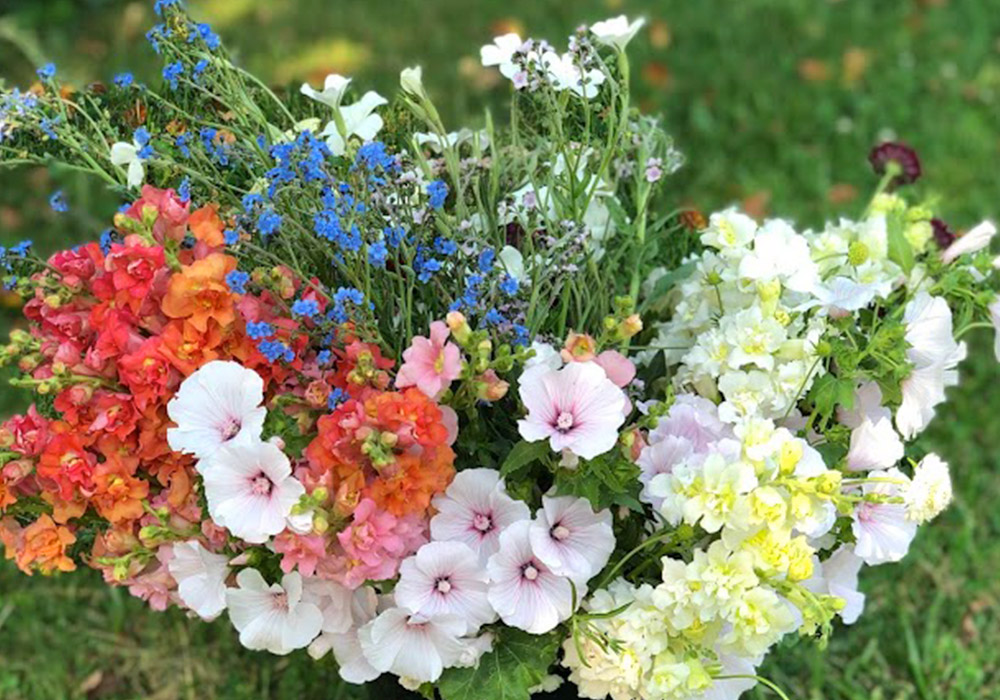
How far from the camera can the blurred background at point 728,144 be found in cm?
218

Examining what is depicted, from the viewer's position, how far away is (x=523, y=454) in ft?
4.62

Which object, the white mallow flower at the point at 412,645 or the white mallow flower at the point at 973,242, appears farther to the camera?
the white mallow flower at the point at 973,242

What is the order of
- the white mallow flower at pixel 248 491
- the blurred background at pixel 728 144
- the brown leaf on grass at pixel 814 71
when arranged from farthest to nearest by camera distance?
the brown leaf on grass at pixel 814 71 → the blurred background at pixel 728 144 → the white mallow flower at pixel 248 491

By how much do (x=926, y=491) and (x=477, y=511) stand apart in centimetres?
48

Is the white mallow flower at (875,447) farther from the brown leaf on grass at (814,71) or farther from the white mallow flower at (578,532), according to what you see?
the brown leaf on grass at (814,71)

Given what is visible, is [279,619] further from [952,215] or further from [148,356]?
[952,215]

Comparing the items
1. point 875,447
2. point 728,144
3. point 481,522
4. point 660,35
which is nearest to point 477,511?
point 481,522

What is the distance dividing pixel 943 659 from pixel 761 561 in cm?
93

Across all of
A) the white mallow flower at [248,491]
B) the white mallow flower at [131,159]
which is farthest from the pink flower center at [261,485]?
the white mallow flower at [131,159]

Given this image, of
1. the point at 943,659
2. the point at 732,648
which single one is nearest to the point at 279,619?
the point at 732,648

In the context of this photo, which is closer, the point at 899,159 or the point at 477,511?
the point at 477,511

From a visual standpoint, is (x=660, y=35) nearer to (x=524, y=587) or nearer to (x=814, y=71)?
(x=814, y=71)

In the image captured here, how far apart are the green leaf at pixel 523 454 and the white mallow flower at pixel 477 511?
0.03 meters

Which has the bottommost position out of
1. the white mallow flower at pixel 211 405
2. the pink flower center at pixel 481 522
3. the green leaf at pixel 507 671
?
the green leaf at pixel 507 671
